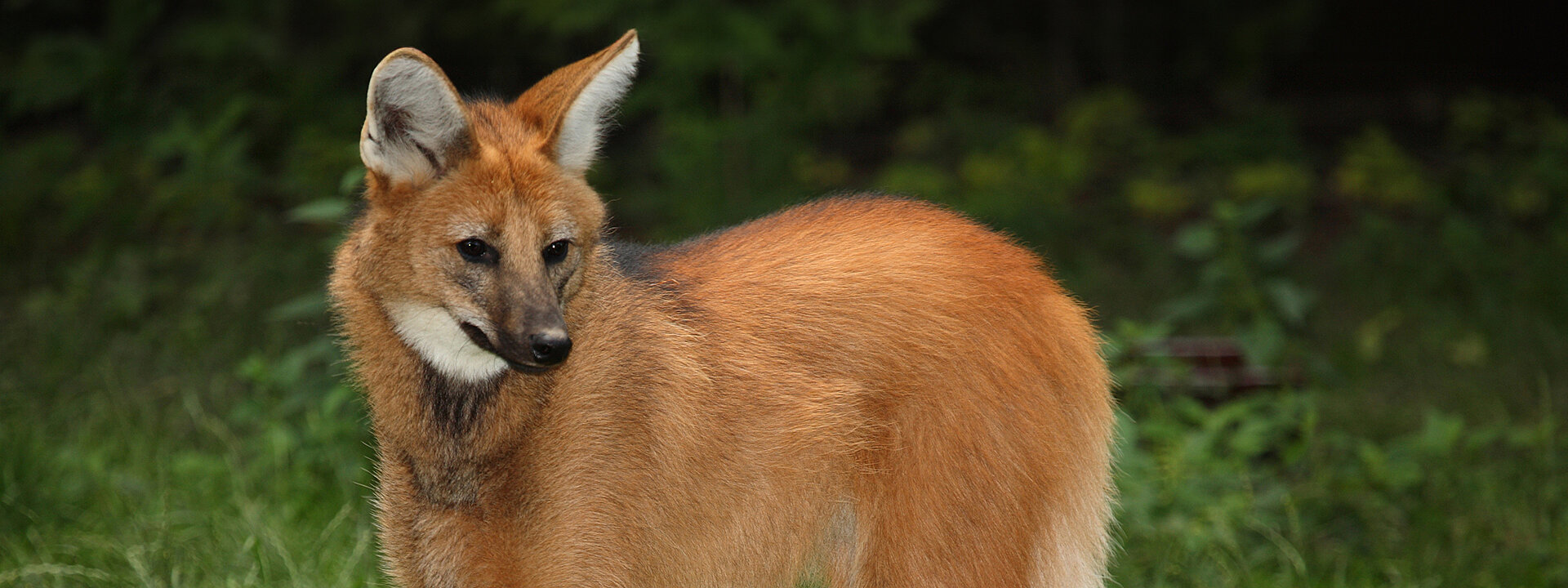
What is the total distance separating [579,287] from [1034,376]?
77 cm

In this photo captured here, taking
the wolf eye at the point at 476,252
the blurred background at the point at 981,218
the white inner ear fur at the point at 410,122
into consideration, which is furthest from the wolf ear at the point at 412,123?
the blurred background at the point at 981,218

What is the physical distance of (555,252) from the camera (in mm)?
1777

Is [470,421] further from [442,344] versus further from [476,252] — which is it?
[476,252]

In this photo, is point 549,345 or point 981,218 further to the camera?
point 981,218

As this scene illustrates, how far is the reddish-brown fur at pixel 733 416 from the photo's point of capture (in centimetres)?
183

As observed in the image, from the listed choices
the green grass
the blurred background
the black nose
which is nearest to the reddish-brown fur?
the black nose

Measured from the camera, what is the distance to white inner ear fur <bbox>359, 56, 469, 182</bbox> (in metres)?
1.68

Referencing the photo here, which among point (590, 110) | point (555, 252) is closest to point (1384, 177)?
point (590, 110)

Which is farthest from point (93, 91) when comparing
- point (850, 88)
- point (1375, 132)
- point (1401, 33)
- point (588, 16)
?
point (1401, 33)

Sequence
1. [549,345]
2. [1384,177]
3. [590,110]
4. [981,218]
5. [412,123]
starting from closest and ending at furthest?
[549,345] < [412,123] < [590,110] < [981,218] < [1384,177]

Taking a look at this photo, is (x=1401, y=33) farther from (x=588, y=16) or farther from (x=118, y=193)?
(x=118, y=193)

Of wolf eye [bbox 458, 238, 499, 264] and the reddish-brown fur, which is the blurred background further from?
wolf eye [bbox 458, 238, 499, 264]

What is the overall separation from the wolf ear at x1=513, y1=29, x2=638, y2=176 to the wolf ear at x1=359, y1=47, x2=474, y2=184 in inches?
5.7

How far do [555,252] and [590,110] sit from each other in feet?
0.78
